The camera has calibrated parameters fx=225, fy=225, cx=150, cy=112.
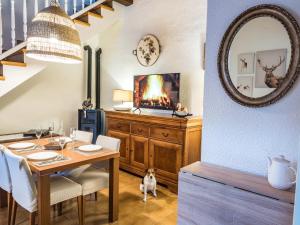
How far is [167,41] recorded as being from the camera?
12.0 feet

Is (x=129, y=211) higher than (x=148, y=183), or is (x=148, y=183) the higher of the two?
(x=148, y=183)

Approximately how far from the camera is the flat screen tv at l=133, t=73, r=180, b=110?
3373 mm

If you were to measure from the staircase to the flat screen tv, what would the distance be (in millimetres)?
1165

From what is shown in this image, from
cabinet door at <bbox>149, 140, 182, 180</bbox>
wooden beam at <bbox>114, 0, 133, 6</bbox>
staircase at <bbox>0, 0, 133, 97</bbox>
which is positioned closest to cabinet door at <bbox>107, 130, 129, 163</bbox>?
cabinet door at <bbox>149, 140, 182, 180</bbox>

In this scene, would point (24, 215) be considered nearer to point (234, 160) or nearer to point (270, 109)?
point (234, 160)

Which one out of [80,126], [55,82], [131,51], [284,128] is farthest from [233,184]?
[55,82]

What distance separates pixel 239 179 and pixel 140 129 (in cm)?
203

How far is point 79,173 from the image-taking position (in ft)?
8.04

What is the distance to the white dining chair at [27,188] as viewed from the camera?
1.78m

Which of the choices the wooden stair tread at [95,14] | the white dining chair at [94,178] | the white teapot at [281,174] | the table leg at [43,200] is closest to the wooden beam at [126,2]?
the wooden stair tread at [95,14]

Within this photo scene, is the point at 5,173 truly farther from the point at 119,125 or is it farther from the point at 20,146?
the point at 119,125

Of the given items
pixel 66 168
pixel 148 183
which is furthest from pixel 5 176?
pixel 148 183

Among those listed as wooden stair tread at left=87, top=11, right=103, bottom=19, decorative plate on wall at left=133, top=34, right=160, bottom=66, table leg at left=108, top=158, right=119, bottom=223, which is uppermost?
wooden stair tread at left=87, top=11, right=103, bottom=19

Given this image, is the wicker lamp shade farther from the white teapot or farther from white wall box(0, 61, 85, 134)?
white wall box(0, 61, 85, 134)
